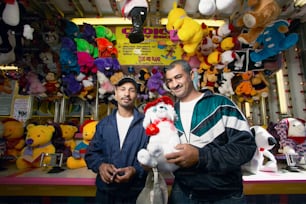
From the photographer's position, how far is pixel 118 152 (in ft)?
2.27

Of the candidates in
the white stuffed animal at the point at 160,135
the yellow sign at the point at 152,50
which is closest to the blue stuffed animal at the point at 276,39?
the yellow sign at the point at 152,50

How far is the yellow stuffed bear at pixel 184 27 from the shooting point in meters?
1.15

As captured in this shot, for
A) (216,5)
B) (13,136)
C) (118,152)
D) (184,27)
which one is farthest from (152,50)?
(13,136)

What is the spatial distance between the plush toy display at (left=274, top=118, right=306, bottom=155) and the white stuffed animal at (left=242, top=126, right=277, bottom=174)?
25cm

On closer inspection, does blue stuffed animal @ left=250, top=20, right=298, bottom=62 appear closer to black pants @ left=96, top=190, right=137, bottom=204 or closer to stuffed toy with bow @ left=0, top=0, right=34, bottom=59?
black pants @ left=96, top=190, right=137, bottom=204

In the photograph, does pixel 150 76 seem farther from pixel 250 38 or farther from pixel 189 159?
pixel 189 159

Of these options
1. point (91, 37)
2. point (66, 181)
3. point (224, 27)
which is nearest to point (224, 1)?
point (224, 27)

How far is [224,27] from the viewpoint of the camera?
1.43 meters

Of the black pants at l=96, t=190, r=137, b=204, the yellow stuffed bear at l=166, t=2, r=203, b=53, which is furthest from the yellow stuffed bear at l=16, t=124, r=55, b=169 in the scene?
the yellow stuffed bear at l=166, t=2, r=203, b=53

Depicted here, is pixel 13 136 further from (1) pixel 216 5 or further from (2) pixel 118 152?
(1) pixel 216 5

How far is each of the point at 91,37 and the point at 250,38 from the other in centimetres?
139

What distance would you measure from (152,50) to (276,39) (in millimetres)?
959

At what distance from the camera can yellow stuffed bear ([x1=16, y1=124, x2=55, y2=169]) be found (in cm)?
108

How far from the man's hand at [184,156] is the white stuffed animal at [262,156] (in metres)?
0.58
